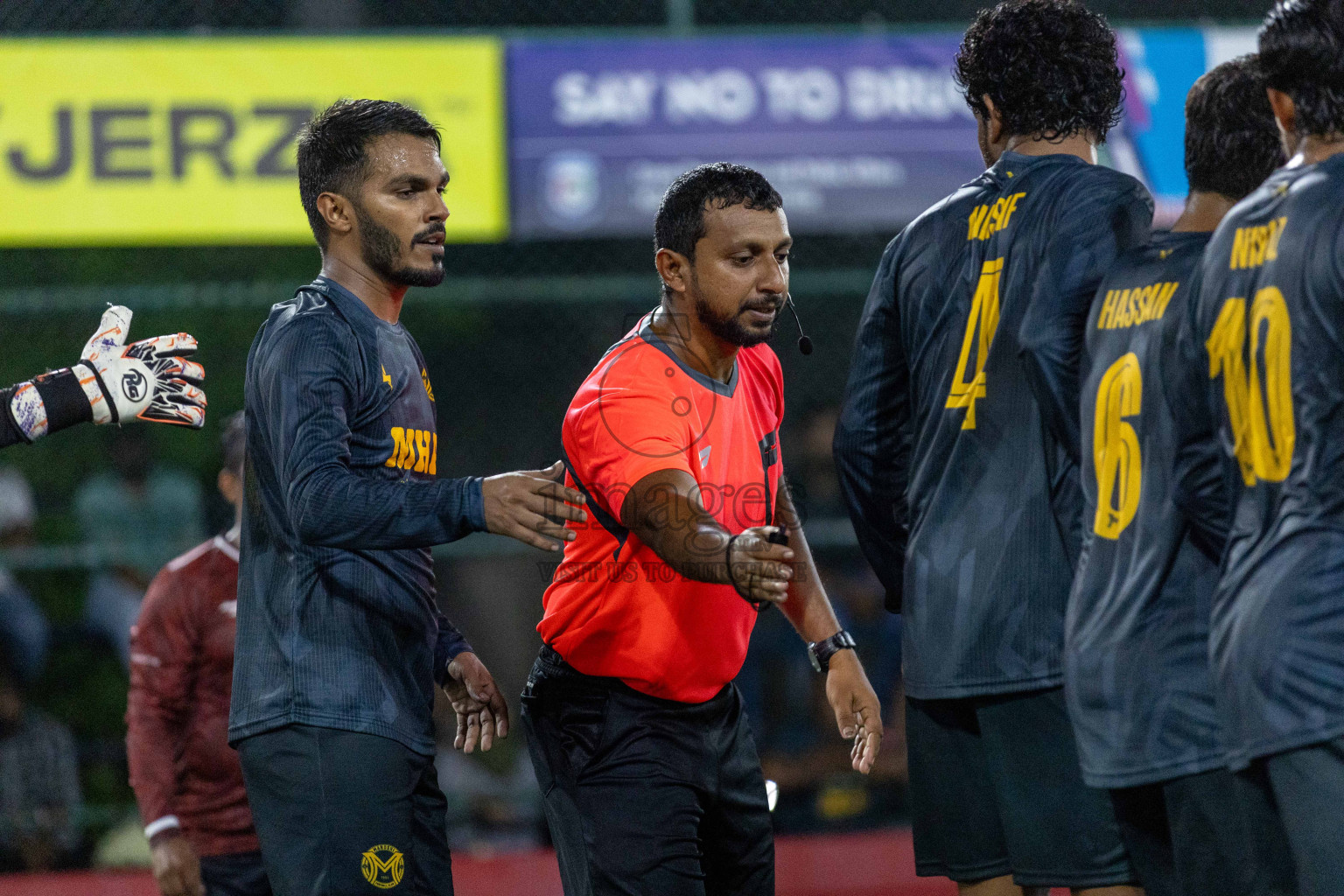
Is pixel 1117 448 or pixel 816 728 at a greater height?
pixel 1117 448

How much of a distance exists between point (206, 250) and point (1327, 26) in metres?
8.22

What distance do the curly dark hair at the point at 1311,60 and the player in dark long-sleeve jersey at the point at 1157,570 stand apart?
26 centimetres

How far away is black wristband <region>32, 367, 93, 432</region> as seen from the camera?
3.16 metres

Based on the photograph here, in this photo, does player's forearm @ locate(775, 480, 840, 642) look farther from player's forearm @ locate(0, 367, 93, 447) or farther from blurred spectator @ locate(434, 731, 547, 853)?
blurred spectator @ locate(434, 731, 547, 853)

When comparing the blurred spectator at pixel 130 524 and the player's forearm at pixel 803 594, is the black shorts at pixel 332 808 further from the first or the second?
the blurred spectator at pixel 130 524

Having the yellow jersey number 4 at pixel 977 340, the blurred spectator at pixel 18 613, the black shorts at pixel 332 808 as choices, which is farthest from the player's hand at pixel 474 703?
the blurred spectator at pixel 18 613

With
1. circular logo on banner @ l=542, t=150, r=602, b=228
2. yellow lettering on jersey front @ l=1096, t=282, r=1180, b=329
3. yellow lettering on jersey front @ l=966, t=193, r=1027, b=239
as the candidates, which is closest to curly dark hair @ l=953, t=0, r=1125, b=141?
yellow lettering on jersey front @ l=966, t=193, r=1027, b=239

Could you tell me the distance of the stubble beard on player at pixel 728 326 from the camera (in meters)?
3.26

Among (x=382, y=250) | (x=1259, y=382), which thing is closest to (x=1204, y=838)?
(x=1259, y=382)

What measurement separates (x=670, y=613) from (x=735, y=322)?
2.17 feet

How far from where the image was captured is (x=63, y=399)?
10.4 ft

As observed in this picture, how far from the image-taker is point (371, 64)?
747 cm

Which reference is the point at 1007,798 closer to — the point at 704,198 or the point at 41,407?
the point at 704,198

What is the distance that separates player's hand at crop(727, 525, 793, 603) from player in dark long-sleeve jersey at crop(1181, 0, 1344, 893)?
0.76 metres
